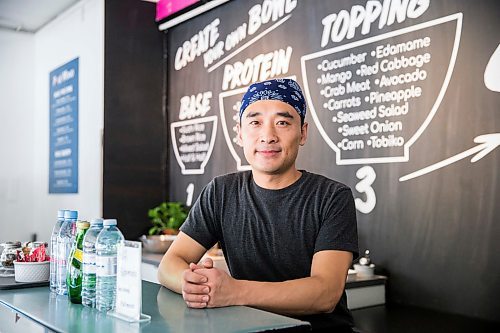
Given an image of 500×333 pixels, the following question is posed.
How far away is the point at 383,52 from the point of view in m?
2.60

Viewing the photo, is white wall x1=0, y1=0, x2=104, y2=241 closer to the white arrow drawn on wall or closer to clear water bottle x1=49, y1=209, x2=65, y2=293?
clear water bottle x1=49, y1=209, x2=65, y2=293

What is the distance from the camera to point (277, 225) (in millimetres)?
1746

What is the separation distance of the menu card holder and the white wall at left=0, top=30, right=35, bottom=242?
157 inches

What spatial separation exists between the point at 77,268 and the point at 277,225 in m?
0.59

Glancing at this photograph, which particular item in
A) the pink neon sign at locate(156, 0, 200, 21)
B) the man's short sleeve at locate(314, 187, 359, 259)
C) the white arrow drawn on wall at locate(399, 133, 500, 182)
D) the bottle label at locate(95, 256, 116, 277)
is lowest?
the bottle label at locate(95, 256, 116, 277)

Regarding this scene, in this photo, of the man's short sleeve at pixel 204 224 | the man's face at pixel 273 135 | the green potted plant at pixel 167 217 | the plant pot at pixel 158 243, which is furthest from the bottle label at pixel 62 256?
the green potted plant at pixel 167 217

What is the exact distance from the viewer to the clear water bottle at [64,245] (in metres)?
1.58

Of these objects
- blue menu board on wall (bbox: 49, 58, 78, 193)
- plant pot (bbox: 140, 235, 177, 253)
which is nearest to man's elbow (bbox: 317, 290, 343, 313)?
plant pot (bbox: 140, 235, 177, 253)

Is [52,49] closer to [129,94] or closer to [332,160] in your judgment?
[129,94]

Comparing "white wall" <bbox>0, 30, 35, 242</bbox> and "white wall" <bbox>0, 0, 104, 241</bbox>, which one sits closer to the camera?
"white wall" <bbox>0, 0, 104, 241</bbox>

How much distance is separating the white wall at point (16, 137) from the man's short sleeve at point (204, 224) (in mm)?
3562

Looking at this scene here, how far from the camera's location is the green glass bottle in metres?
1.46

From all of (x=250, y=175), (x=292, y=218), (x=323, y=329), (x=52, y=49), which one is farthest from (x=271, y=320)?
(x=52, y=49)

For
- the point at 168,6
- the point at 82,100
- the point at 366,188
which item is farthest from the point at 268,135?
the point at 82,100
